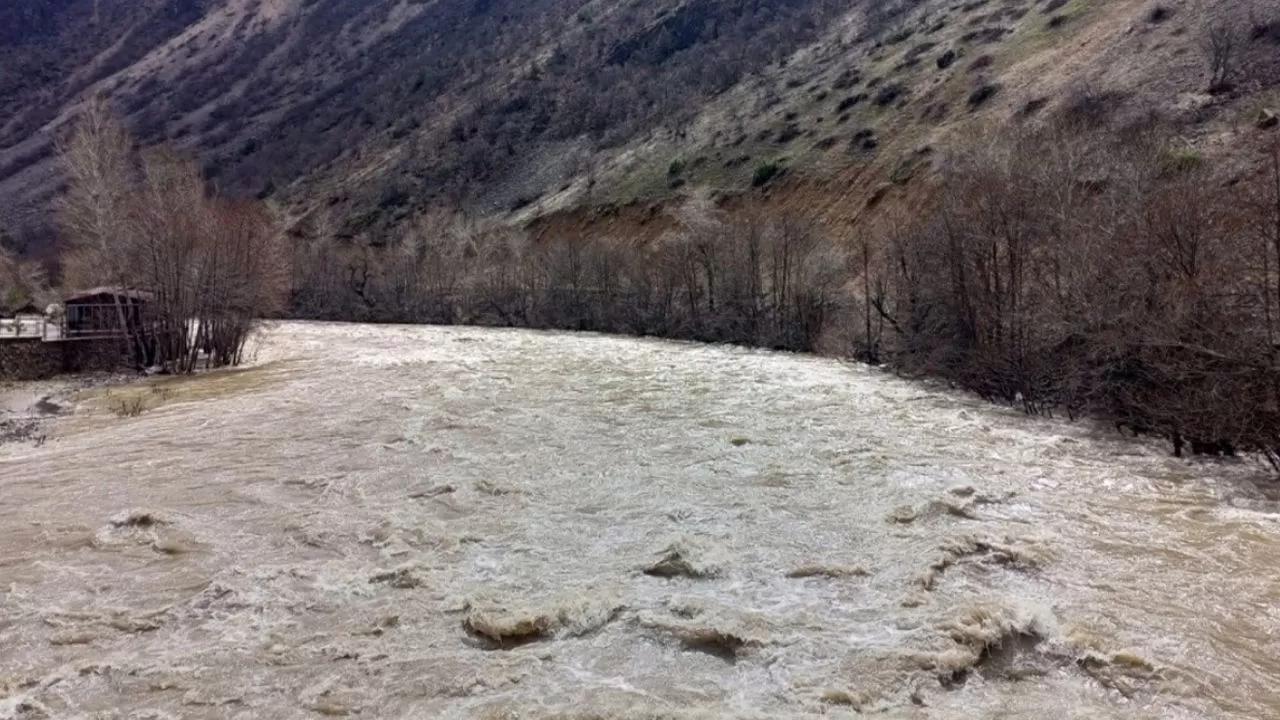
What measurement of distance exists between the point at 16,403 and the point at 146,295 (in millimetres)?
8236

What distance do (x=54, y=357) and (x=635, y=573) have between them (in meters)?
26.6

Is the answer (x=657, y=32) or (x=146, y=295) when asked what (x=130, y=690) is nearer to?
(x=146, y=295)

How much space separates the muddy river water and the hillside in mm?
19292

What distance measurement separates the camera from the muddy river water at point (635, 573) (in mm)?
6082

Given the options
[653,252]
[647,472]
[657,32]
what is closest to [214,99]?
[657,32]

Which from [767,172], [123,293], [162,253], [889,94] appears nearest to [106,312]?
[123,293]

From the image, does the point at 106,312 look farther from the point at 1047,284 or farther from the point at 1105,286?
the point at 1105,286

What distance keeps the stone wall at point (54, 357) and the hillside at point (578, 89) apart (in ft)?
97.8

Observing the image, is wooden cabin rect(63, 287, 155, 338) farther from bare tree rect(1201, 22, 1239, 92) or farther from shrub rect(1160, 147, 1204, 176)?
bare tree rect(1201, 22, 1239, 92)

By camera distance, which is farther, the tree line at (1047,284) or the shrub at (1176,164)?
the shrub at (1176,164)

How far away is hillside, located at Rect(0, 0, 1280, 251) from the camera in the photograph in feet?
113

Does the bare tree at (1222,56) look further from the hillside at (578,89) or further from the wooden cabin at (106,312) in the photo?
the wooden cabin at (106,312)

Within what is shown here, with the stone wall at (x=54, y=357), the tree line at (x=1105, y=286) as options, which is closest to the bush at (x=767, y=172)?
the tree line at (x=1105, y=286)

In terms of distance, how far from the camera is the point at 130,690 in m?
6.07
